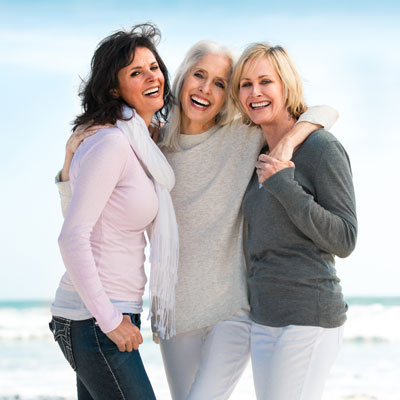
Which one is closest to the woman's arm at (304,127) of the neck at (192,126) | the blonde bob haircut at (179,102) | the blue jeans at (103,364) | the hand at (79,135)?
the blonde bob haircut at (179,102)

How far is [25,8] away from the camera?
16469 millimetres

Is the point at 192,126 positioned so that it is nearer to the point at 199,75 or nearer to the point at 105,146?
the point at 199,75

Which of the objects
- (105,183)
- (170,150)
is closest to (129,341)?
(105,183)

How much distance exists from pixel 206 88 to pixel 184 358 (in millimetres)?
1423

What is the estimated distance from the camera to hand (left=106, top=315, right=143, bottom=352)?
7.77ft

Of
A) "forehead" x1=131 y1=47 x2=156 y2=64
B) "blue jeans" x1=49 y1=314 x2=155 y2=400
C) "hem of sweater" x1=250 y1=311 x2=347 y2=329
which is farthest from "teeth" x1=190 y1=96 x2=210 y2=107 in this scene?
"blue jeans" x1=49 y1=314 x2=155 y2=400

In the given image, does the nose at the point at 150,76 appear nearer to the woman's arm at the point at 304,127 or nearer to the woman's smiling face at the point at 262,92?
the woman's smiling face at the point at 262,92

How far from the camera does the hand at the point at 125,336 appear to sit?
2367 mm

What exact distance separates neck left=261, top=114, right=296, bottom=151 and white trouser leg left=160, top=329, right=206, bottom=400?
1040mm

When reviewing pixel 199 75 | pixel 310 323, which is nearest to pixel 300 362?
pixel 310 323

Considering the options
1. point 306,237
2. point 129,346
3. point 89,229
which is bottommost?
point 129,346

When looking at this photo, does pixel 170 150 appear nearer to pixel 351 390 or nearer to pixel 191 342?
pixel 191 342

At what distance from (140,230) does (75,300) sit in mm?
412

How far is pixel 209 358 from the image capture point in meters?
2.81
